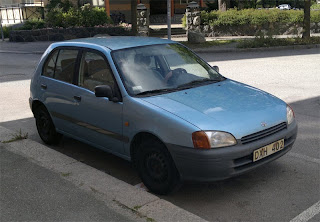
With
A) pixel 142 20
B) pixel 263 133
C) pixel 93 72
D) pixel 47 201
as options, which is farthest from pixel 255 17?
pixel 47 201

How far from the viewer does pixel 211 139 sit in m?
3.84

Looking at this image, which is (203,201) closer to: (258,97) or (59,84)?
(258,97)

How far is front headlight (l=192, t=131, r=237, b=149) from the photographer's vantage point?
3.83m

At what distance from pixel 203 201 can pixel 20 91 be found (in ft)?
26.0

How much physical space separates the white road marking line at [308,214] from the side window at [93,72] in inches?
96.6

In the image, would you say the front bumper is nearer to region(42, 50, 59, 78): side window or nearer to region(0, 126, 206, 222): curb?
region(0, 126, 206, 222): curb

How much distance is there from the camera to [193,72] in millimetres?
5277

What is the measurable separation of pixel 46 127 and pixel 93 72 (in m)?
1.47

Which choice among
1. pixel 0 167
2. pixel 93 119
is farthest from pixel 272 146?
pixel 0 167

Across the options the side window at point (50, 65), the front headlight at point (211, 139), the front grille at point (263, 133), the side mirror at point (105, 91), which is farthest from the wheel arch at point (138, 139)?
the side window at point (50, 65)

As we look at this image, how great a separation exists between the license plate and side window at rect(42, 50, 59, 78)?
3.22 meters

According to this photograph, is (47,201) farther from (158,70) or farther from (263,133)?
(263,133)

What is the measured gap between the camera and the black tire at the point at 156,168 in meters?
4.07

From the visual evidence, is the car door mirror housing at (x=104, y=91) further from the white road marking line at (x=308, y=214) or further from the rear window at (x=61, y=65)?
the white road marking line at (x=308, y=214)
